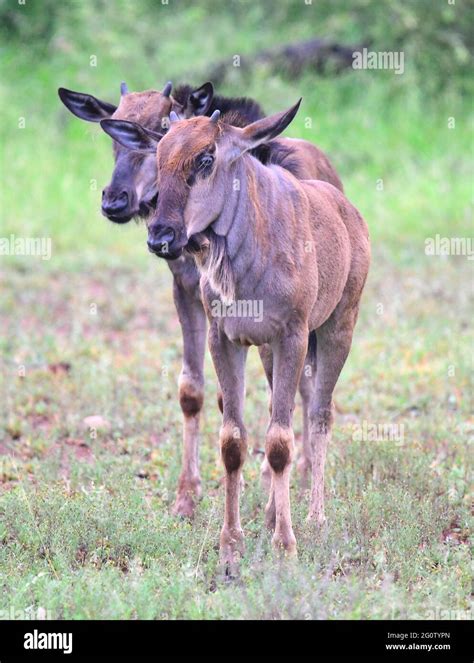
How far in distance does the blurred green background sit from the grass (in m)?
0.04

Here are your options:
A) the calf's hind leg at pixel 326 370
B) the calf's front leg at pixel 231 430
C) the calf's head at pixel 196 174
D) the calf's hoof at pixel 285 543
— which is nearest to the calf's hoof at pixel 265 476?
the calf's hind leg at pixel 326 370

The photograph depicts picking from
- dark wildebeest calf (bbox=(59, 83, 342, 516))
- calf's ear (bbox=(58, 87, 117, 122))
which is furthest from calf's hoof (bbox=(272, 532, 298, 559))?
calf's ear (bbox=(58, 87, 117, 122))

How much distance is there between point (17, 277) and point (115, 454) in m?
4.85

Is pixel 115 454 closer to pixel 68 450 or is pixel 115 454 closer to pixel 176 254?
pixel 68 450

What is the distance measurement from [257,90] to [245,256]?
35.2 ft

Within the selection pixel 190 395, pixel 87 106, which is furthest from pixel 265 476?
pixel 87 106

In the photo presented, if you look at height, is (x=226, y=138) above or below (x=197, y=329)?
above

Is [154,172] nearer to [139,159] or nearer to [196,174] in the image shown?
[139,159]

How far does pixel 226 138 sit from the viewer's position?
20.1ft

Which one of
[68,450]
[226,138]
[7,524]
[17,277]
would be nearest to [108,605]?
[7,524]

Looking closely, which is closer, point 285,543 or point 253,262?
point 253,262

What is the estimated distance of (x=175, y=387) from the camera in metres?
10.0

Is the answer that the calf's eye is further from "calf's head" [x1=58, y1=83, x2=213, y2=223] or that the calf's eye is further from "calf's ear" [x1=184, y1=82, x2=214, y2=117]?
"calf's ear" [x1=184, y1=82, x2=214, y2=117]

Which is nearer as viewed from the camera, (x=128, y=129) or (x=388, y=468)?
(x=128, y=129)
